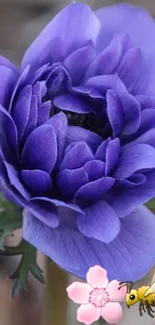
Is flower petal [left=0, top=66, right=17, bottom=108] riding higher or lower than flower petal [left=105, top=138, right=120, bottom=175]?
higher

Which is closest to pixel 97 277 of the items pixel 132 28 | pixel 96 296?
pixel 96 296

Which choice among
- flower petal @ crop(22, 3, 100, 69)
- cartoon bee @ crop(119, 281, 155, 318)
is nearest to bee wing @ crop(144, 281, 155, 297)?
cartoon bee @ crop(119, 281, 155, 318)

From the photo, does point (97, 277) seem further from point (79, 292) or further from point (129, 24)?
point (129, 24)

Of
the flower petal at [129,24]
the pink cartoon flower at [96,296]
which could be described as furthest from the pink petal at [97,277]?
the flower petal at [129,24]

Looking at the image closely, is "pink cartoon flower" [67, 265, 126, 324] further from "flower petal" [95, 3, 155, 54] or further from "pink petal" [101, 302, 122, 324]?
"flower petal" [95, 3, 155, 54]

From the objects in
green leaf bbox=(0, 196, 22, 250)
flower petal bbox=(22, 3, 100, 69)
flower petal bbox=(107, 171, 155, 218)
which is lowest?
green leaf bbox=(0, 196, 22, 250)

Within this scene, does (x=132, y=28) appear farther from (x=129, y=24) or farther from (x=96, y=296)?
(x=96, y=296)

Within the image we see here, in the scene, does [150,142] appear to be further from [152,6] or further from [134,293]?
[152,6]

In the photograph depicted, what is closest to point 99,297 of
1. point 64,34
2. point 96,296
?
point 96,296
